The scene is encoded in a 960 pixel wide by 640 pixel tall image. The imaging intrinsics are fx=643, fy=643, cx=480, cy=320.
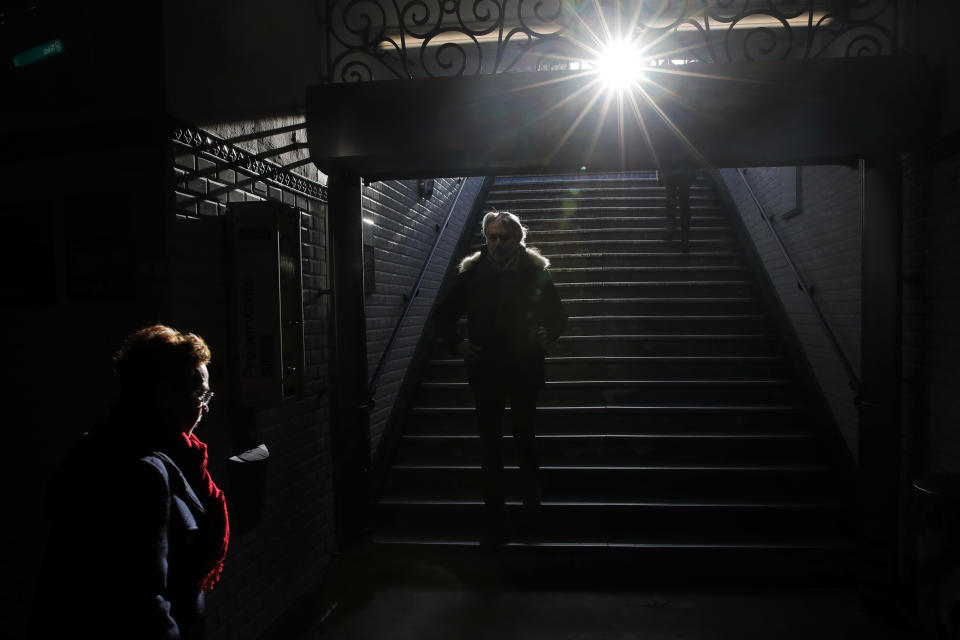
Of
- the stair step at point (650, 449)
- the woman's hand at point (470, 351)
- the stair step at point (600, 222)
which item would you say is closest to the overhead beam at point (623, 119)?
the woman's hand at point (470, 351)

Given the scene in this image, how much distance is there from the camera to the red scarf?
164cm

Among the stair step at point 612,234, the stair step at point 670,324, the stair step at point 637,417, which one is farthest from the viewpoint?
the stair step at point 612,234

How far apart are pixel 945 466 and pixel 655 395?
7.24 ft

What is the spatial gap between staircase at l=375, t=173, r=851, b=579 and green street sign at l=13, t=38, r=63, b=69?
118 inches

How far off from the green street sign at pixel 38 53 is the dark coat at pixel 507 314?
7.22ft

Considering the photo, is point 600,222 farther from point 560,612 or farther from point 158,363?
point 158,363

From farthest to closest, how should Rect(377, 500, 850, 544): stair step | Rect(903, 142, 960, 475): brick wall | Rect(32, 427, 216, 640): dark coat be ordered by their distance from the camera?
Rect(377, 500, 850, 544): stair step, Rect(903, 142, 960, 475): brick wall, Rect(32, 427, 216, 640): dark coat

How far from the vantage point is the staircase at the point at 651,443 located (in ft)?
12.5

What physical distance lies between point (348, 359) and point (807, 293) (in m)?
3.45

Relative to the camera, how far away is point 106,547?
1.37m

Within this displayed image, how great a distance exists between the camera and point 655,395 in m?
5.14

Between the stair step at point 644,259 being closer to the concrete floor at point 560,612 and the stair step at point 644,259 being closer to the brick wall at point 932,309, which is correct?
the brick wall at point 932,309

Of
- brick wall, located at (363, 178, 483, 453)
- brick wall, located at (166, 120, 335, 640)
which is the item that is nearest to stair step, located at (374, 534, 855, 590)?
brick wall, located at (166, 120, 335, 640)

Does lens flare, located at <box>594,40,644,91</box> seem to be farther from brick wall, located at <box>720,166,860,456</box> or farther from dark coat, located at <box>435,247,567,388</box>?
brick wall, located at <box>720,166,860,456</box>
